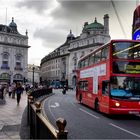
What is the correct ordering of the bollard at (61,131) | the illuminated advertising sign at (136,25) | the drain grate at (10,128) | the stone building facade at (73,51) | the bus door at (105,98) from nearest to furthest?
1. the bollard at (61,131)
2. the drain grate at (10,128)
3. the bus door at (105,98)
4. the illuminated advertising sign at (136,25)
5. the stone building facade at (73,51)

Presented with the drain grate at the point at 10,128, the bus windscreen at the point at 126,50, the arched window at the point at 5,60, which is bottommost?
the drain grate at the point at 10,128

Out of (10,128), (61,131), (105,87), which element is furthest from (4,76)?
(61,131)

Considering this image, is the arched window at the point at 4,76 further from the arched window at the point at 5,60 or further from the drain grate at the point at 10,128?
the drain grate at the point at 10,128

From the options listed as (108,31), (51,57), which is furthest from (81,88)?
(51,57)

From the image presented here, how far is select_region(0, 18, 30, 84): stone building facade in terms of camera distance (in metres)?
131

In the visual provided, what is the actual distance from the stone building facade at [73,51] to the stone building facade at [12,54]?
53.9ft

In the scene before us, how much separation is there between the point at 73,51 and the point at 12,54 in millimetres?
22217

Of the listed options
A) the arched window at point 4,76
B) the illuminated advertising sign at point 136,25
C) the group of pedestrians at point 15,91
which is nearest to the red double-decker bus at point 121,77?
the group of pedestrians at point 15,91

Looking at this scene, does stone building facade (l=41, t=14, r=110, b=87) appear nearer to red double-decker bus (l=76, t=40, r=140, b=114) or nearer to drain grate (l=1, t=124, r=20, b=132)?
red double-decker bus (l=76, t=40, r=140, b=114)

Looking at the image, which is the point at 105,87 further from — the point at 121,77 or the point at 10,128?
the point at 10,128

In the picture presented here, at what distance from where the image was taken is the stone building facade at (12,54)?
131 meters

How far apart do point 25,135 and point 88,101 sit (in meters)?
14.2

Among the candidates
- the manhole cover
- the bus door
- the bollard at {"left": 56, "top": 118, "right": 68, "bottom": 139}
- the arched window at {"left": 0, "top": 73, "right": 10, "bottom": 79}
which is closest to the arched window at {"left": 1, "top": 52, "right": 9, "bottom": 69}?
the arched window at {"left": 0, "top": 73, "right": 10, "bottom": 79}

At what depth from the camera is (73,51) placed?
5423 inches
